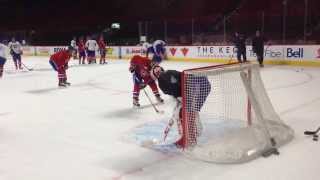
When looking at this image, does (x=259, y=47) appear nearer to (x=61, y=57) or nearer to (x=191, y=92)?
(x=61, y=57)

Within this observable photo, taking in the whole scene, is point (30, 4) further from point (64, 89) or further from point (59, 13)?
point (64, 89)

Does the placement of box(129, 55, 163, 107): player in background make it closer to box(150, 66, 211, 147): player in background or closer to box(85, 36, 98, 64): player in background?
box(150, 66, 211, 147): player in background

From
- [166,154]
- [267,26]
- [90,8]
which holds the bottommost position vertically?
[166,154]

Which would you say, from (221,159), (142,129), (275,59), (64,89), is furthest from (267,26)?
(221,159)

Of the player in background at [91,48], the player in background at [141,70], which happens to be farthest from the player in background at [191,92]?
the player in background at [91,48]

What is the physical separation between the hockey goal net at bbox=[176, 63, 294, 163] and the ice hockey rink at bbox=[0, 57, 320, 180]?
0.53ft

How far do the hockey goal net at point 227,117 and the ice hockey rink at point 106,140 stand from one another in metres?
0.16

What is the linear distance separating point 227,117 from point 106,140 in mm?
1384

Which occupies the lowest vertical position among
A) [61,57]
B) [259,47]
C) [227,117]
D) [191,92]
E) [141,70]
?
[227,117]

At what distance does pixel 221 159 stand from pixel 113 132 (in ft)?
5.54

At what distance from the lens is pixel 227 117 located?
16.6 feet

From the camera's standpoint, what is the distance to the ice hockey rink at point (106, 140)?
3811 millimetres

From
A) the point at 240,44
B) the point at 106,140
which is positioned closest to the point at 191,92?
the point at 106,140

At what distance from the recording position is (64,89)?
9.51 meters
